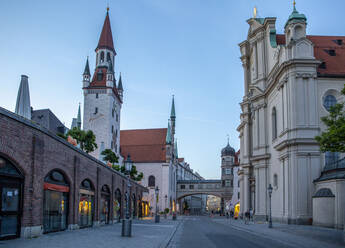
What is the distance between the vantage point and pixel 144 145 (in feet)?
312

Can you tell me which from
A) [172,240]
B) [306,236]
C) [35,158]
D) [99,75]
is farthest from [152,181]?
[35,158]

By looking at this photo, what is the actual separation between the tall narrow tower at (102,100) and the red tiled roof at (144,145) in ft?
44.6

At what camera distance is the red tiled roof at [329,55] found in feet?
128

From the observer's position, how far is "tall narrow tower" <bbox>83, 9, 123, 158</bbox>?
74.1 meters

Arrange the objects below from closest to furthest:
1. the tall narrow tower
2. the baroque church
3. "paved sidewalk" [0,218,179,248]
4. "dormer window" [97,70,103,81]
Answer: "paved sidewalk" [0,218,179,248] < the baroque church < the tall narrow tower < "dormer window" [97,70,103,81]

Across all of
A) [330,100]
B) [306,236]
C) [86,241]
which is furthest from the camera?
[330,100]

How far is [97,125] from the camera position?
2926 inches

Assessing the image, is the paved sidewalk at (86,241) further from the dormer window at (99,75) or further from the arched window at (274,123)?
the dormer window at (99,75)

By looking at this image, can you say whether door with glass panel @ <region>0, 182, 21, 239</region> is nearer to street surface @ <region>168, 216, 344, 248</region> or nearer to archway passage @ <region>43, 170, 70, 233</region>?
archway passage @ <region>43, 170, 70, 233</region>

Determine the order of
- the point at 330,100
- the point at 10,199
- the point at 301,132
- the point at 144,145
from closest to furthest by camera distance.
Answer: the point at 10,199
the point at 301,132
the point at 330,100
the point at 144,145

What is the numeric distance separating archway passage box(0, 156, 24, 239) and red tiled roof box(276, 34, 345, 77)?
30677 millimetres

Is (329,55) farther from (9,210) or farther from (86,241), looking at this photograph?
(9,210)

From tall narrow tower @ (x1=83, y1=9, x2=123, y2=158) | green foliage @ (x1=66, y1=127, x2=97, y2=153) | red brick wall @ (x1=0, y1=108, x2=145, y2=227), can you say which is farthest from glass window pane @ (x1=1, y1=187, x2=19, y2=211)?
tall narrow tower @ (x1=83, y1=9, x2=123, y2=158)

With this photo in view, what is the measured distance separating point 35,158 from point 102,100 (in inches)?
2286
